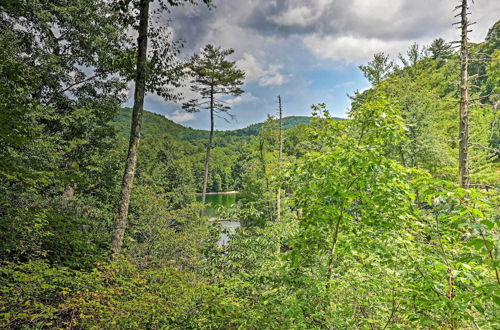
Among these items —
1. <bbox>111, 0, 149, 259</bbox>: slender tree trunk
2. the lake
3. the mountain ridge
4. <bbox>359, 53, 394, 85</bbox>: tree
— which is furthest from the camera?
the mountain ridge

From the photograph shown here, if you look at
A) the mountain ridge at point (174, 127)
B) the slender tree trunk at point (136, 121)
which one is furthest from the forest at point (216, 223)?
the mountain ridge at point (174, 127)

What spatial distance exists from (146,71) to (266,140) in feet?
58.6

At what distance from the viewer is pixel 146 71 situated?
22.6ft

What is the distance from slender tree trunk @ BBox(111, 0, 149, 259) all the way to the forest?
34mm

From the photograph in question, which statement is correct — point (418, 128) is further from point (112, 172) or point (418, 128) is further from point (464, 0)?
point (112, 172)

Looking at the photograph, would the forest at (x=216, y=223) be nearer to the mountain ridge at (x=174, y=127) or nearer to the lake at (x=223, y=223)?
the lake at (x=223, y=223)

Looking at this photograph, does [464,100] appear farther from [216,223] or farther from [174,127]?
[174,127]

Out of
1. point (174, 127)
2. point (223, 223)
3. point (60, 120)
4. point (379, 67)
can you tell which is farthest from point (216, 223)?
point (174, 127)

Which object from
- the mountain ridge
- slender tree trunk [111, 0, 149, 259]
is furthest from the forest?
the mountain ridge

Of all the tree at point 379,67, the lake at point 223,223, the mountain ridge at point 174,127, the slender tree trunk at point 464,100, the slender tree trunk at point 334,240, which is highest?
the mountain ridge at point 174,127

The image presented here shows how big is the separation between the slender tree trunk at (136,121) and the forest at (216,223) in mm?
34

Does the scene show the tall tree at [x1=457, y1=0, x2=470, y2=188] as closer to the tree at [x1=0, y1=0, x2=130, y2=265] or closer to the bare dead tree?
the bare dead tree

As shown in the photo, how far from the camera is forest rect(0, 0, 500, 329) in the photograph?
257 cm

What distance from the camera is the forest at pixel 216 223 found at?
257cm
